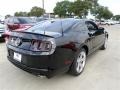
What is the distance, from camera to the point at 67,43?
3268 millimetres

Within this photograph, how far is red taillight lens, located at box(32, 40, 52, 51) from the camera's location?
2940 mm

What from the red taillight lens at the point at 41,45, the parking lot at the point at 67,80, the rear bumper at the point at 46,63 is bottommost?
the parking lot at the point at 67,80

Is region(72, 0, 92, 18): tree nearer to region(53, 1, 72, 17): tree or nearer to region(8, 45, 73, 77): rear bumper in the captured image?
region(53, 1, 72, 17): tree

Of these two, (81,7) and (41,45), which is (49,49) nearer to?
(41,45)

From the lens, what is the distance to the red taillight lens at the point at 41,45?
294cm

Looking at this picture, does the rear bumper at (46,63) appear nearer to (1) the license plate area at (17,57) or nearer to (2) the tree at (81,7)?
(1) the license plate area at (17,57)

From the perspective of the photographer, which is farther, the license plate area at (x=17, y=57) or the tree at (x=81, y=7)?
the tree at (x=81, y=7)

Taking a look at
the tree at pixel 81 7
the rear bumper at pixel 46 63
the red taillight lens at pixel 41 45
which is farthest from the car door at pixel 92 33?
the tree at pixel 81 7

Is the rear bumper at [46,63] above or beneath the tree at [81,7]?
beneath

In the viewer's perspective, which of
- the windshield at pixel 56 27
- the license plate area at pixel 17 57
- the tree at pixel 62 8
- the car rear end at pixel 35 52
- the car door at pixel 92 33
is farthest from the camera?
the tree at pixel 62 8

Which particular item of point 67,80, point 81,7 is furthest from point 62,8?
point 67,80

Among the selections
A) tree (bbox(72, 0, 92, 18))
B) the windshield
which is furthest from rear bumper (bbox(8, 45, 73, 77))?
tree (bbox(72, 0, 92, 18))

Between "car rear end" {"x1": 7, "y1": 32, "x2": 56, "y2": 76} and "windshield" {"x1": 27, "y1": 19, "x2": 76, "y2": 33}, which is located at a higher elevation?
"windshield" {"x1": 27, "y1": 19, "x2": 76, "y2": 33}

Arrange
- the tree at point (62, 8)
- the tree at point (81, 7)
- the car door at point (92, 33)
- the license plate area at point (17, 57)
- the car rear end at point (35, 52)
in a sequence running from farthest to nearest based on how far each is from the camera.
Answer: the tree at point (62, 8) < the tree at point (81, 7) < the car door at point (92, 33) < the license plate area at point (17, 57) < the car rear end at point (35, 52)
